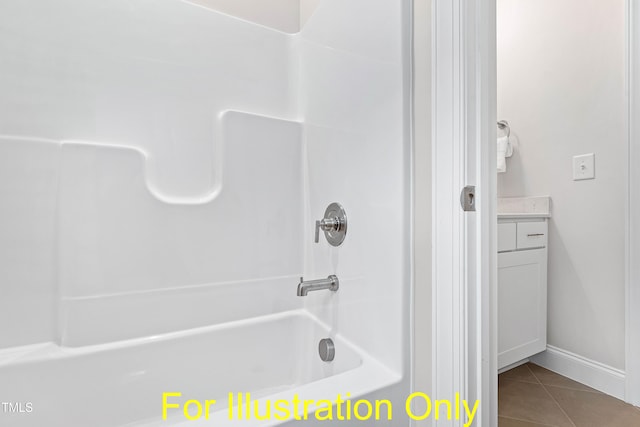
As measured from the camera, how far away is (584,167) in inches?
64.0

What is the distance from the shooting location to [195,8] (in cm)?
129

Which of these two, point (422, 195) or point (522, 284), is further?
Result: point (522, 284)

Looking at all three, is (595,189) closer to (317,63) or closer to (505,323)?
(505,323)

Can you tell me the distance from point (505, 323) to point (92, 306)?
1777 millimetres

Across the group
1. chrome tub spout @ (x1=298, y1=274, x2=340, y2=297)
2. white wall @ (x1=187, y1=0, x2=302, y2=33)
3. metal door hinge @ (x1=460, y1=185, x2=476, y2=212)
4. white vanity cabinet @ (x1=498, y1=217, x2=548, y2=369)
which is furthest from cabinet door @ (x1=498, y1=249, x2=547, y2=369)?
white wall @ (x1=187, y1=0, x2=302, y2=33)

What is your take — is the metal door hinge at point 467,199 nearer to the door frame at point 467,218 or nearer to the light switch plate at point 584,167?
the door frame at point 467,218

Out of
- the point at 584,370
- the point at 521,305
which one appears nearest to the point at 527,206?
the point at 521,305

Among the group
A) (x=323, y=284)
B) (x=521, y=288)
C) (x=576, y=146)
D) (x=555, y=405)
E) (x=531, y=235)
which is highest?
(x=576, y=146)

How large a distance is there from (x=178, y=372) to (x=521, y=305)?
163 cm

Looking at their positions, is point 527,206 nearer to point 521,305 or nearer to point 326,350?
point 521,305

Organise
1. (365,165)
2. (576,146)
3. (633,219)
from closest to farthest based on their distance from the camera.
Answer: (365,165)
(633,219)
(576,146)

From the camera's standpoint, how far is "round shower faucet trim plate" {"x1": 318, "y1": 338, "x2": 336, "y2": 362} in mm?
1066

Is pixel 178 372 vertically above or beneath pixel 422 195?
beneath

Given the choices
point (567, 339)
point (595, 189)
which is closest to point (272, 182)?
point (595, 189)
